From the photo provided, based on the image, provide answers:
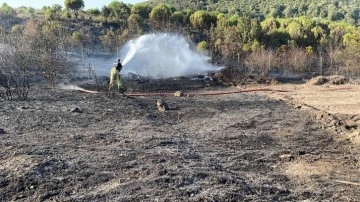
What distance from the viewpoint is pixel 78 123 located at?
10047 millimetres

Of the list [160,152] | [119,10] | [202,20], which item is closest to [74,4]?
[119,10]

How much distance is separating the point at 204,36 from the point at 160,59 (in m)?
13.9

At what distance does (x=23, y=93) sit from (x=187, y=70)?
11497 millimetres

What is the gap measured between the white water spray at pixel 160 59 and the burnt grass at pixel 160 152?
29.9 ft

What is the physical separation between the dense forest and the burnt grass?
491 cm

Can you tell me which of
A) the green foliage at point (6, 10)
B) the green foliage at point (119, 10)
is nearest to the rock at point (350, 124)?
the green foliage at point (119, 10)

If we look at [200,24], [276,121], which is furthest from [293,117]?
[200,24]

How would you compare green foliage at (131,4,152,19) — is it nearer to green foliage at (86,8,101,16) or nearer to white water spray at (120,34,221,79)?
green foliage at (86,8,101,16)

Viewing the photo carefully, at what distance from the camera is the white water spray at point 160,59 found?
22.4 m

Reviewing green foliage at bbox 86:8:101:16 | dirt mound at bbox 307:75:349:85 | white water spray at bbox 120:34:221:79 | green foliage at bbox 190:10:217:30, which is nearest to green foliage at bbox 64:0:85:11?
green foliage at bbox 86:8:101:16

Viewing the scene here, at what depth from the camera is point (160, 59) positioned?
22953mm

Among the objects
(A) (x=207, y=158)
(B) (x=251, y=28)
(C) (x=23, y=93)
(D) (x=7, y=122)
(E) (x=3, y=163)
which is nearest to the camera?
(E) (x=3, y=163)

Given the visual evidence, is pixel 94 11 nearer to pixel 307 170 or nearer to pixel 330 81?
pixel 330 81

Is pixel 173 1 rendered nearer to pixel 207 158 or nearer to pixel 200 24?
pixel 200 24
